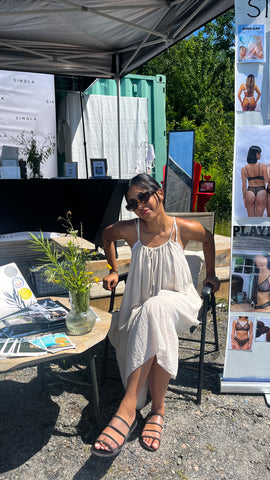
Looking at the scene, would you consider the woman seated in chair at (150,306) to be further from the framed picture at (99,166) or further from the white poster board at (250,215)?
the framed picture at (99,166)

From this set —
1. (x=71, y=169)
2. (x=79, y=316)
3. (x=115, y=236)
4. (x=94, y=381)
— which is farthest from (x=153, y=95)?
(x=94, y=381)

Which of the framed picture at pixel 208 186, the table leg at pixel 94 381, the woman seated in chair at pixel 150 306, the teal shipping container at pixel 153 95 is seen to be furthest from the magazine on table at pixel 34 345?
the teal shipping container at pixel 153 95

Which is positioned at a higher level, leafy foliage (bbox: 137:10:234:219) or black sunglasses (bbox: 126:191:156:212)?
leafy foliage (bbox: 137:10:234:219)

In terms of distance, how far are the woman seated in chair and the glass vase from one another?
256mm

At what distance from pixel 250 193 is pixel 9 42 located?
3.26 meters

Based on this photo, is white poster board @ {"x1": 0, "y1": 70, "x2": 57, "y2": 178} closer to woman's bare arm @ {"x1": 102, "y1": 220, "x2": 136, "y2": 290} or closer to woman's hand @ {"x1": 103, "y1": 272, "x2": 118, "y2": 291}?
woman's bare arm @ {"x1": 102, "y1": 220, "x2": 136, "y2": 290}

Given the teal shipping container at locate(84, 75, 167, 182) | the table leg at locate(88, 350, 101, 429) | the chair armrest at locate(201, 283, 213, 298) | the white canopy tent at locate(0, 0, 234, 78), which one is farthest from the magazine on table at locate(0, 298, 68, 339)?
the teal shipping container at locate(84, 75, 167, 182)

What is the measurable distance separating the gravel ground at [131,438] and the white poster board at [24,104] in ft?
13.8

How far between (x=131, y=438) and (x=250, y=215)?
1329 millimetres

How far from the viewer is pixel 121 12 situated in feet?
11.5

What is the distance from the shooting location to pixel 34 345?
5.44ft

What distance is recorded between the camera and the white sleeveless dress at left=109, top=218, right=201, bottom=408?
1.92 metres

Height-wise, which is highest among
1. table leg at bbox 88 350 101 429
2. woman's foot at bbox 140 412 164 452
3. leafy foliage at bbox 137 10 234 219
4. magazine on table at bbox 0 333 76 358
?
leafy foliage at bbox 137 10 234 219

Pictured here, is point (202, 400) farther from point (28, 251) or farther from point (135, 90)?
point (135, 90)
